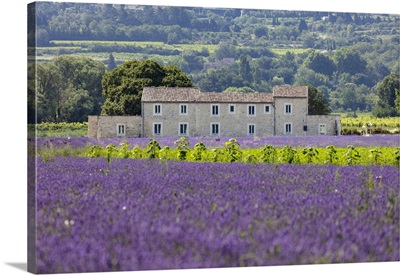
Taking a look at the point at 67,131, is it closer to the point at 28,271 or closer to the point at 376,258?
the point at 28,271

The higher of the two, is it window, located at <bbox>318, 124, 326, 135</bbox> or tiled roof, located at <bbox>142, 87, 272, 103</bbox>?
tiled roof, located at <bbox>142, 87, 272, 103</bbox>

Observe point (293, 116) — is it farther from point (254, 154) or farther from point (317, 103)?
point (254, 154)

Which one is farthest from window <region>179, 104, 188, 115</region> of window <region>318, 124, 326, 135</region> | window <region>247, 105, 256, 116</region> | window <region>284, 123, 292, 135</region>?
window <region>318, 124, 326, 135</region>

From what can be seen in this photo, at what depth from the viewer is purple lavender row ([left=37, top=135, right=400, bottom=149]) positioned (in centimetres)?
1007

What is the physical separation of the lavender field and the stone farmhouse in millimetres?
593

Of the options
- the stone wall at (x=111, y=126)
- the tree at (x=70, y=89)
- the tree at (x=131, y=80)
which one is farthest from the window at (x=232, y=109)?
the tree at (x=70, y=89)

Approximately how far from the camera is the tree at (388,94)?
10.7 metres

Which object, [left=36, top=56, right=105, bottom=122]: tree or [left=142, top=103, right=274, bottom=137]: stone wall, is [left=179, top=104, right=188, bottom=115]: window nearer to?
[left=142, top=103, right=274, bottom=137]: stone wall

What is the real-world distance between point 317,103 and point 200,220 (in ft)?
10.5

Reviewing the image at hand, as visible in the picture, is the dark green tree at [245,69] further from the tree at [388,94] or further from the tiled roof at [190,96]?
the tree at [388,94]

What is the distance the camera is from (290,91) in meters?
10.5

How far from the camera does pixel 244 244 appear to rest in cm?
807

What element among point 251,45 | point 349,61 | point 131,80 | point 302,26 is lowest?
point 131,80

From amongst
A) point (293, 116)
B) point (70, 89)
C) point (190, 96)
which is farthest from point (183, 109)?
point (70, 89)
